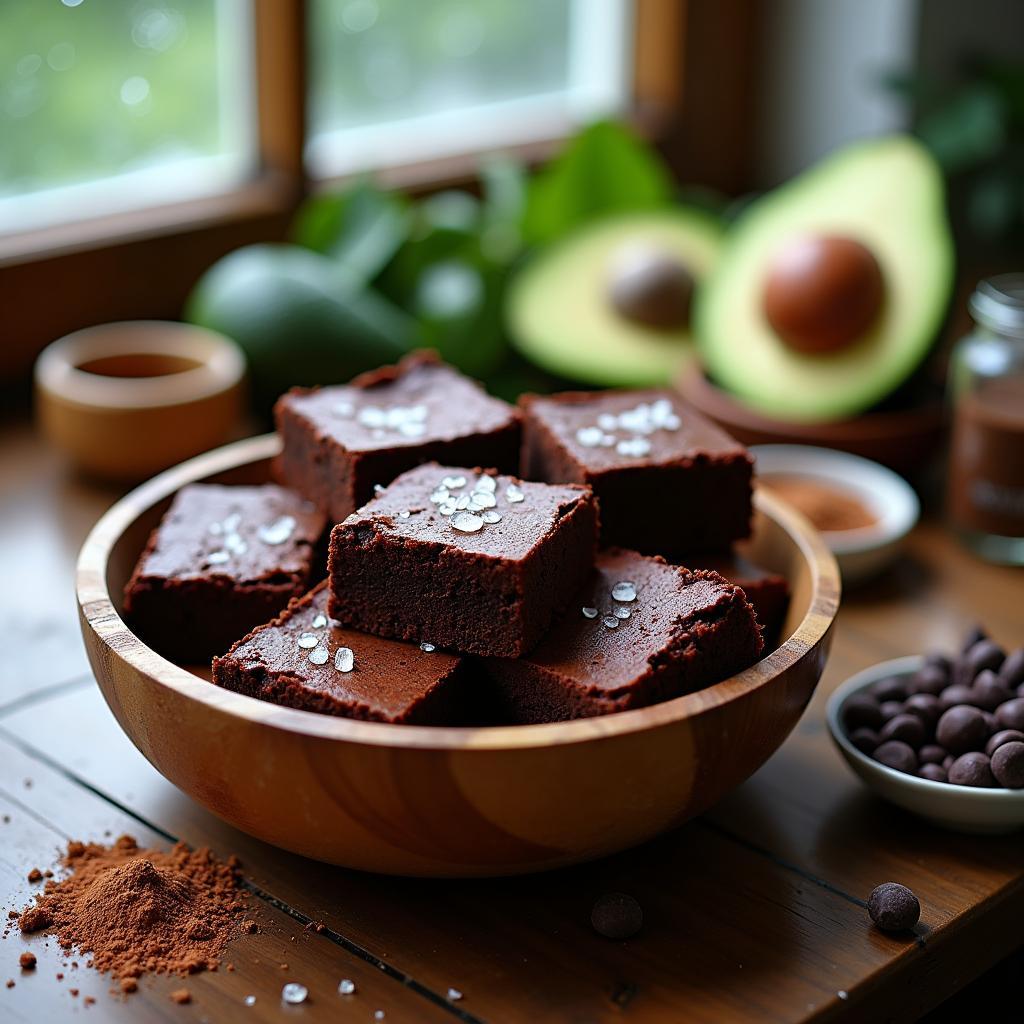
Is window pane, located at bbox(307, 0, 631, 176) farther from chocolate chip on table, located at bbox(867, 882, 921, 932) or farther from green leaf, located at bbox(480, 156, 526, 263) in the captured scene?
chocolate chip on table, located at bbox(867, 882, 921, 932)

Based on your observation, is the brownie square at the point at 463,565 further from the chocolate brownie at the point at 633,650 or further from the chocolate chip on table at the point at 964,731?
the chocolate chip on table at the point at 964,731

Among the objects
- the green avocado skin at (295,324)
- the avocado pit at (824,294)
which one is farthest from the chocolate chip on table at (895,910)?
the green avocado skin at (295,324)

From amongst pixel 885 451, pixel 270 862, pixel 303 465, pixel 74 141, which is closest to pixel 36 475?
pixel 74 141

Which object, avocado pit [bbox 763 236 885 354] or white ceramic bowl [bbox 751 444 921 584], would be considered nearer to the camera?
white ceramic bowl [bbox 751 444 921 584]

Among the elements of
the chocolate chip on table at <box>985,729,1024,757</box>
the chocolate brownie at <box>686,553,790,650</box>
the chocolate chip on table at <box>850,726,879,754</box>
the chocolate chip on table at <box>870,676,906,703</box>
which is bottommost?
the chocolate chip on table at <box>850,726,879,754</box>

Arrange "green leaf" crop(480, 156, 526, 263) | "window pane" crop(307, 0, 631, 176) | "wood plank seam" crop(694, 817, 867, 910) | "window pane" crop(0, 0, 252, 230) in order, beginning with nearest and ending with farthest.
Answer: "wood plank seam" crop(694, 817, 867, 910) < "window pane" crop(0, 0, 252, 230) < "green leaf" crop(480, 156, 526, 263) < "window pane" crop(307, 0, 631, 176)

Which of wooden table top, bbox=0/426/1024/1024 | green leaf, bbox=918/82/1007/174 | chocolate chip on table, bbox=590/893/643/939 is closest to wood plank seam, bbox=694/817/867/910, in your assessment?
wooden table top, bbox=0/426/1024/1024
